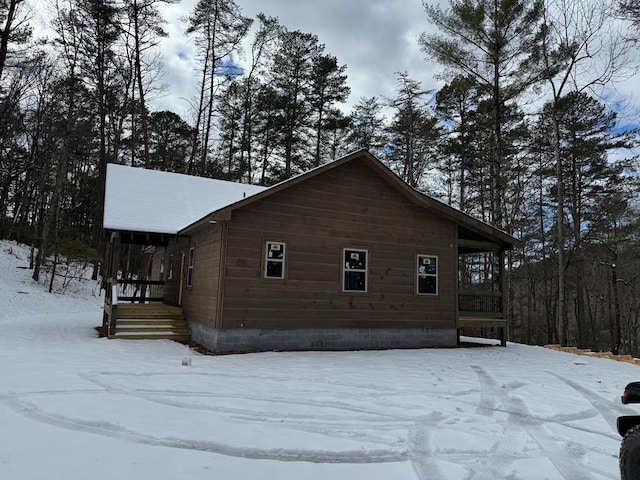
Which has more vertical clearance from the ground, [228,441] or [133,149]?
[133,149]

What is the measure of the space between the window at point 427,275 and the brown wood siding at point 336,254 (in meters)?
0.15

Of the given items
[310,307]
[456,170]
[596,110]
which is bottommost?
[310,307]

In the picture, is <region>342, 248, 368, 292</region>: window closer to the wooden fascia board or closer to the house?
the house

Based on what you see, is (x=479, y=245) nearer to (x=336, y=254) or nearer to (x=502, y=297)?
(x=502, y=297)

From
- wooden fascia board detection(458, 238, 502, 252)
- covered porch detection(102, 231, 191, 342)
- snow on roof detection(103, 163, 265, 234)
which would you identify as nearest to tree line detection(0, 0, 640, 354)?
wooden fascia board detection(458, 238, 502, 252)

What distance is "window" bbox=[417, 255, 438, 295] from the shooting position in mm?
11453

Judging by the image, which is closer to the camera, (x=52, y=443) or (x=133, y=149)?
(x=52, y=443)

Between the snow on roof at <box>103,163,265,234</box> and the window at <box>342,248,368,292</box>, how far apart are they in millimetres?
4215

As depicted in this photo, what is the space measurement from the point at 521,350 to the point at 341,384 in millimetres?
7445

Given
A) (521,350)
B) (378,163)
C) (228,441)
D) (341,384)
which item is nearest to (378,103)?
(378,163)

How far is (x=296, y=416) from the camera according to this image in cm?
470

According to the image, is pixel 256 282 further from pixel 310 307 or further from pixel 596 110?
pixel 596 110

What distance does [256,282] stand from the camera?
31.6 feet

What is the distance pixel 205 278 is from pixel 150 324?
2.29 metres
